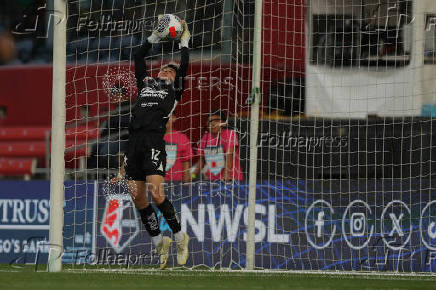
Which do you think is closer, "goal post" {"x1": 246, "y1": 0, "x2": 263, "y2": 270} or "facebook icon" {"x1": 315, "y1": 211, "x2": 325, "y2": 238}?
"goal post" {"x1": 246, "y1": 0, "x2": 263, "y2": 270}

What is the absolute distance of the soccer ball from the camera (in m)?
10.4

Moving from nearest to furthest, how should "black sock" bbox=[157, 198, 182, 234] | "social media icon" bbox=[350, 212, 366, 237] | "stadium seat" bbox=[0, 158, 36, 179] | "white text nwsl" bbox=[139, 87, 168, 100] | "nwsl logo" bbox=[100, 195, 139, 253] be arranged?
1. "black sock" bbox=[157, 198, 182, 234]
2. "white text nwsl" bbox=[139, 87, 168, 100]
3. "social media icon" bbox=[350, 212, 366, 237]
4. "nwsl logo" bbox=[100, 195, 139, 253]
5. "stadium seat" bbox=[0, 158, 36, 179]

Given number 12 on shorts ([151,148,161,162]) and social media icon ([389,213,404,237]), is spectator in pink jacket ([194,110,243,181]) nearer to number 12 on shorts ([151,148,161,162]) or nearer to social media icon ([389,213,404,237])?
number 12 on shorts ([151,148,161,162])

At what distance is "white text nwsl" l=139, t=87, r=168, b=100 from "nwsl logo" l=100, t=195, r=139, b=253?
1887 mm

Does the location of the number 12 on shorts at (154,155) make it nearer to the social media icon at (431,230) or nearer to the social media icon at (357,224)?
the social media icon at (357,224)

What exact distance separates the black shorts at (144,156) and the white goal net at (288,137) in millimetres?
1019

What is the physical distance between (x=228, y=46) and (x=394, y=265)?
337 centimetres

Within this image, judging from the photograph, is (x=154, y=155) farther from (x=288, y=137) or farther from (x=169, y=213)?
(x=288, y=137)

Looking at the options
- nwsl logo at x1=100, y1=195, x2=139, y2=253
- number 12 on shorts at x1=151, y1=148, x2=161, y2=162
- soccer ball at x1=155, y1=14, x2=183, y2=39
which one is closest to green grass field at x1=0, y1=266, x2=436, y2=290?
number 12 on shorts at x1=151, y1=148, x2=161, y2=162

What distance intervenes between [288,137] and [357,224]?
1329 mm

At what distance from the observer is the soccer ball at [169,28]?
1043 cm

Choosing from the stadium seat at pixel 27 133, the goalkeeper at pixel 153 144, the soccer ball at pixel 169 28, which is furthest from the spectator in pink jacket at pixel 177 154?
the stadium seat at pixel 27 133

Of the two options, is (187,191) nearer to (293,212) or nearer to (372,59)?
(293,212)

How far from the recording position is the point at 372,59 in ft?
40.0
